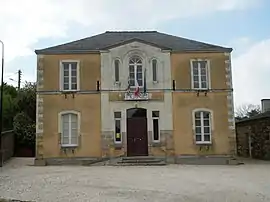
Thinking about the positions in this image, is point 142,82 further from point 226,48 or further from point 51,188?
point 51,188

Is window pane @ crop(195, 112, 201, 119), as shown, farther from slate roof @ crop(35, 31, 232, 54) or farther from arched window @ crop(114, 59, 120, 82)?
arched window @ crop(114, 59, 120, 82)

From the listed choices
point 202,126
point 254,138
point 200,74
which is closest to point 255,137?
point 254,138

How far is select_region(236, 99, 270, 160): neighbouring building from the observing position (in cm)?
2539

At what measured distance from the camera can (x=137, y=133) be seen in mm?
22750

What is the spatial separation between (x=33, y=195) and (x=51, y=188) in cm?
132

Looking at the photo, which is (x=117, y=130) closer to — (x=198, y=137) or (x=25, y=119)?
(x=198, y=137)

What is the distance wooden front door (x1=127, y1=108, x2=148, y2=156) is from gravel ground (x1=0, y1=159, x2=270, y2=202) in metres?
6.07

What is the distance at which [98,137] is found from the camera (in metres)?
22.5

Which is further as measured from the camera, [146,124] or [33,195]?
[146,124]

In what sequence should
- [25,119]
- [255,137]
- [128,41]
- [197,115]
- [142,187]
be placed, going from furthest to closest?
[25,119]
[255,137]
[128,41]
[197,115]
[142,187]

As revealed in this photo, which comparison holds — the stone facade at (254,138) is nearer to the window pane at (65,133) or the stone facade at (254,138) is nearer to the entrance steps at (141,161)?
the entrance steps at (141,161)

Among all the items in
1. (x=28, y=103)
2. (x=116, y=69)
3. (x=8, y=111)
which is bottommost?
(x=8, y=111)

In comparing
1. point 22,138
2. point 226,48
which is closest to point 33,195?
point 226,48

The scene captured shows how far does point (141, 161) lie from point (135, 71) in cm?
493
